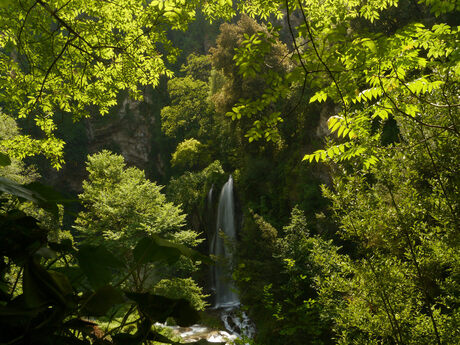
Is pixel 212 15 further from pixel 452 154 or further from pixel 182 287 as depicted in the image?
pixel 182 287

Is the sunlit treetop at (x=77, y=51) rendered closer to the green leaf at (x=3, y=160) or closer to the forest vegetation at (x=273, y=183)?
the forest vegetation at (x=273, y=183)

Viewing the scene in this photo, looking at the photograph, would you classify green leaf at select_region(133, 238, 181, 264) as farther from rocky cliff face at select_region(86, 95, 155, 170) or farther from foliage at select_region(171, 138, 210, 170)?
rocky cliff face at select_region(86, 95, 155, 170)

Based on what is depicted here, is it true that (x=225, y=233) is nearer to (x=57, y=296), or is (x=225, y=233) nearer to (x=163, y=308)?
(x=163, y=308)

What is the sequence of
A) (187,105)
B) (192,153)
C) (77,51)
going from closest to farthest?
(77,51) < (192,153) < (187,105)

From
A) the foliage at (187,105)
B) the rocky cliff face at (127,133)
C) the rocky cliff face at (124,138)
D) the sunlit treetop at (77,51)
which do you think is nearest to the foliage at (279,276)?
the sunlit treetop at (77,51)

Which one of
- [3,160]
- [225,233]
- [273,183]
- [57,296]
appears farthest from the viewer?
[225,233]

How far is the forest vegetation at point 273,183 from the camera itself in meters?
0.55

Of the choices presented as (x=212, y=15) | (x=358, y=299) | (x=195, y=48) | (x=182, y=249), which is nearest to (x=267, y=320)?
(x=358, y=299)

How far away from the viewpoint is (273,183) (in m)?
14.1

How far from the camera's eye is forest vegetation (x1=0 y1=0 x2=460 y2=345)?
1.82ft

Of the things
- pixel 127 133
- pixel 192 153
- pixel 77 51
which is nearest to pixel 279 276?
pixel 77 51

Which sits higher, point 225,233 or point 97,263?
point 225,233

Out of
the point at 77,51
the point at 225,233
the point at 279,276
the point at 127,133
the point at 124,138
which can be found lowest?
the point at 279,276

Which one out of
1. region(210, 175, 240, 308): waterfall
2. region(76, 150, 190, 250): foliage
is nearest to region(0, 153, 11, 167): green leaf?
region(76, 150, 190, 250): foliage
